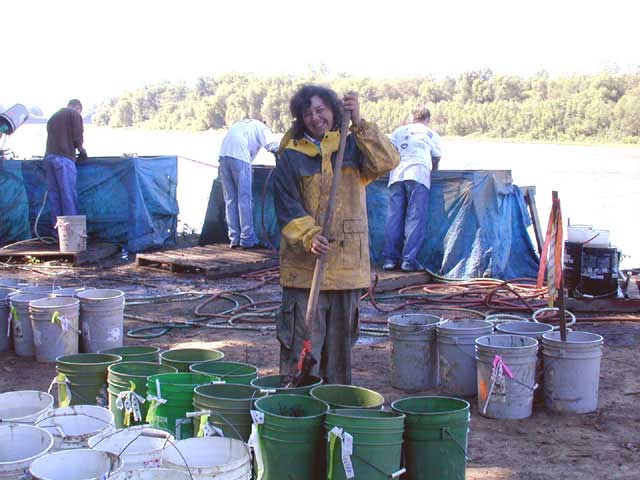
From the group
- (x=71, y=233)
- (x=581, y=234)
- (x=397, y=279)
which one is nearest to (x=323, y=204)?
(x=581, y=234)

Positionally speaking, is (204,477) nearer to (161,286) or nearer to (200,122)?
(161,286)

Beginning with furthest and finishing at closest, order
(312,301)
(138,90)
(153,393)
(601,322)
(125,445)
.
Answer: (138,90) → (601,322) → (312,301) → (153,393) → (125,445)

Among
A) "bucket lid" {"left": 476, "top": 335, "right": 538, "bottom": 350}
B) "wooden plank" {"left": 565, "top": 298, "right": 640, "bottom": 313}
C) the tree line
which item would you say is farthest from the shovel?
the tree line

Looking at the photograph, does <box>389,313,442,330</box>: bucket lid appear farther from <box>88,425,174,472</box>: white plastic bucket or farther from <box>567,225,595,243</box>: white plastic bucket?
<box>88,425,174,472</box>: white plastic bucket

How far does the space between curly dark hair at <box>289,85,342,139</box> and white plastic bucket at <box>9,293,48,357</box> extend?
3.13 m

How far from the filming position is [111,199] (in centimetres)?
1204

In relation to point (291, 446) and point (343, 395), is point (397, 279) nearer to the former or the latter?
point (343, 395)

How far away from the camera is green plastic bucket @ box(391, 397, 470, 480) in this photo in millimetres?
3752

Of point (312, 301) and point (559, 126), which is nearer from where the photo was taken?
point (312, 301)

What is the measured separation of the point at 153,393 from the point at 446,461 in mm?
1353

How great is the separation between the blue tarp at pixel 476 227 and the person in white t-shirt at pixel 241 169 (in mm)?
864

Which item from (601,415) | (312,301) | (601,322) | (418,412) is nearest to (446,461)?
(418,412)

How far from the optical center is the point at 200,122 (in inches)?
1416

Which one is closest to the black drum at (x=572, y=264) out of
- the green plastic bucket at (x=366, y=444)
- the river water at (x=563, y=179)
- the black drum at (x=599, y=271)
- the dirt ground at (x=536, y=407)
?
the black drum at (x=599, y=271)
